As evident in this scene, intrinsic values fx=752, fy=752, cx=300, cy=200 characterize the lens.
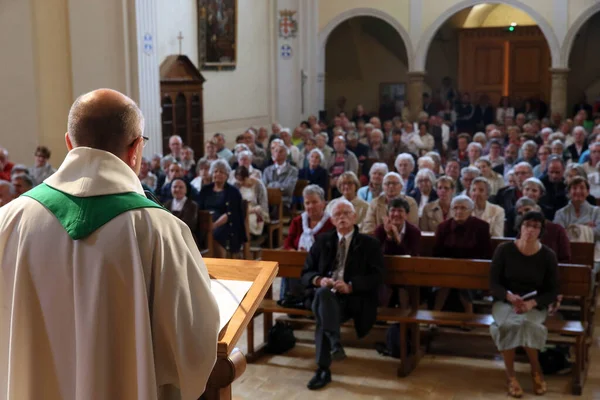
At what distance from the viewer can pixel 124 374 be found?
1.82 metres

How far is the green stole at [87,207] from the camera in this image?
179cm

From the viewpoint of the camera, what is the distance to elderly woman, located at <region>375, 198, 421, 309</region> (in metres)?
5.56

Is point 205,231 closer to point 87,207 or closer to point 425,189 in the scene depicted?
point 425,189

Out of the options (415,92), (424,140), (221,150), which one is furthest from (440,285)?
(415,92)

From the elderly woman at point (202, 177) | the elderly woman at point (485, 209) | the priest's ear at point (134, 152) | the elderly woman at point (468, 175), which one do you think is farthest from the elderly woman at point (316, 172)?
the priest's ear at point (134, 152)

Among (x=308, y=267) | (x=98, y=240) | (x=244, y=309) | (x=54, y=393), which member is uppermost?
(x=98, y=240)

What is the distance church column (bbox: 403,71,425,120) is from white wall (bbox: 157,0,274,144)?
10.8 ft

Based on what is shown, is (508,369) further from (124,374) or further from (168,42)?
(168,42)

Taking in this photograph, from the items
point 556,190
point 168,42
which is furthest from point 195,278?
point 168,42

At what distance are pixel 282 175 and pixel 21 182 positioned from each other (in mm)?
3160

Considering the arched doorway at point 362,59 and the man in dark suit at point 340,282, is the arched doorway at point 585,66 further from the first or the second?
the man in dark suit at point 340,282

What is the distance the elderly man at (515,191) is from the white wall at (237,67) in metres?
6.13

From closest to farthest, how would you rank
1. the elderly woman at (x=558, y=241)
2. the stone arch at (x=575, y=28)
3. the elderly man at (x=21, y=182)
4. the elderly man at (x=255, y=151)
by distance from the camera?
the elderly woman at (x=558, y=241) → the elderly man at (x=21, y=182) → the elderly man at (x=255, y=151) → the stone arch at (x=575, y=28)

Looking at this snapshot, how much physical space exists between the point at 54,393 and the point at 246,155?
701cm
